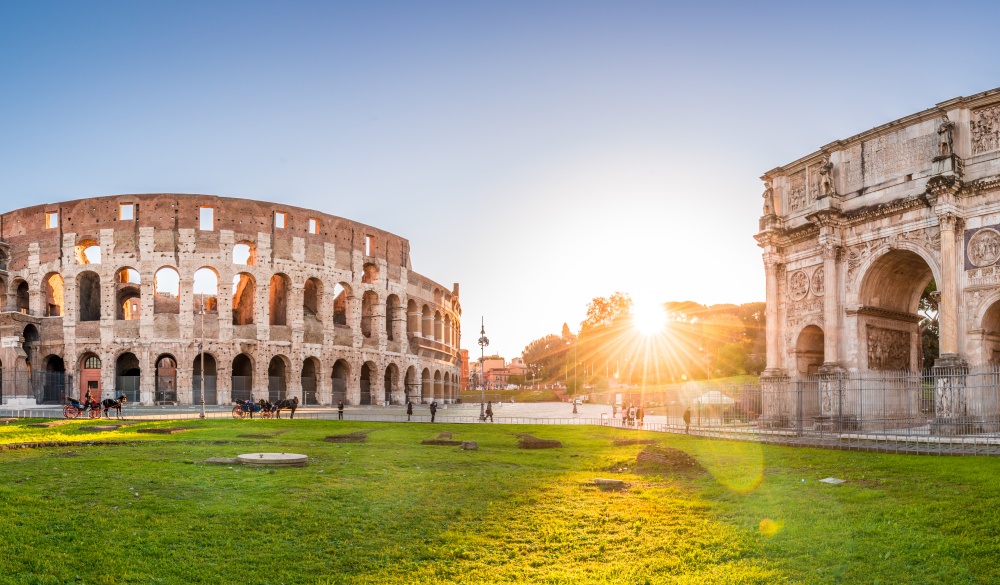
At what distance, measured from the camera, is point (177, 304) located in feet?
186

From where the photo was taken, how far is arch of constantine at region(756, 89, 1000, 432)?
23828mm

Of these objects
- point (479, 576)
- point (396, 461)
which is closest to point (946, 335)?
point (396, 461)

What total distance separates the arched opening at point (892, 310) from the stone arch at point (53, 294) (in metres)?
50.5

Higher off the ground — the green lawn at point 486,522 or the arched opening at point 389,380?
the green lawn at point 486,522

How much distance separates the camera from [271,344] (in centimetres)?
5141

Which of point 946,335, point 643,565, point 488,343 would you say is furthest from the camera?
point 488,343

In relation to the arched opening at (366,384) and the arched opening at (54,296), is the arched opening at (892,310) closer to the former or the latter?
the arched opening at (366,384)

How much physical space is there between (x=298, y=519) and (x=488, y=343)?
31838 mm

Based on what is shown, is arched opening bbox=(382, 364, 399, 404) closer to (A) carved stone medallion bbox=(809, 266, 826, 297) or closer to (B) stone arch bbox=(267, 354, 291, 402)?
(B) stone arch bbox=(267, 354, 291, 402)

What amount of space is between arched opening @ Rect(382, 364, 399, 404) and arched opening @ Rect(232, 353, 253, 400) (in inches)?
430

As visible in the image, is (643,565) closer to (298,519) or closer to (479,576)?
(479,576)

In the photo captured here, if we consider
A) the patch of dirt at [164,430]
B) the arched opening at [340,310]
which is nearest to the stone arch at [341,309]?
the arched opening at [340,310]

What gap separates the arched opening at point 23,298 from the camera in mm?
52684

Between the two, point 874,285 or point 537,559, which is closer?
point 537,559
